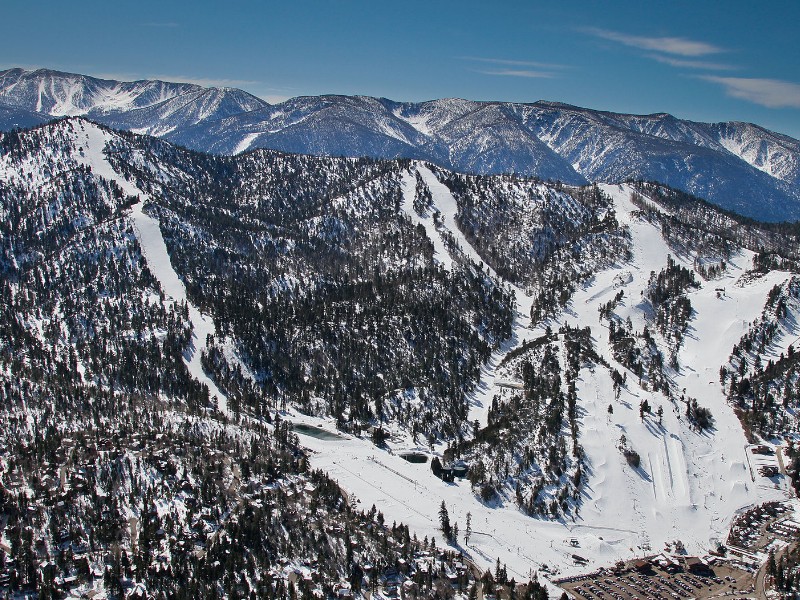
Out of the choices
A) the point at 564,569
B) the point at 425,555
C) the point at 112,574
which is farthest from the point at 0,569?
the point at 564,569

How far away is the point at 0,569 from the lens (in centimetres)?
Result: 14300

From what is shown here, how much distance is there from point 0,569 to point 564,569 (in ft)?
417

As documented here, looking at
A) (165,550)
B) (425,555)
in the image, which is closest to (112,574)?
(165,550)

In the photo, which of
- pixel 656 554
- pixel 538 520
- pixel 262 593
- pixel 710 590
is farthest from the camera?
pixel 538 520

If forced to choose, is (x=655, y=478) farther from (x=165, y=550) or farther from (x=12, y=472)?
(x=12, y=472)

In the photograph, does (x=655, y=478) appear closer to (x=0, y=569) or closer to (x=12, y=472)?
(x=0, y=569)

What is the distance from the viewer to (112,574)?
143375 millimetres

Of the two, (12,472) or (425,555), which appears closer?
(425,555)

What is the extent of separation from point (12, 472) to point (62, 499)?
23871mm

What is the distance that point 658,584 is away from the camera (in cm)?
15200

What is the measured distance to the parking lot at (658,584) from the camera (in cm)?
14800

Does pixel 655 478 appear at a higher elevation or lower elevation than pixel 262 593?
higher

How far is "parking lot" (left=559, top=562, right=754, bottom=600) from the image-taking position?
486ft

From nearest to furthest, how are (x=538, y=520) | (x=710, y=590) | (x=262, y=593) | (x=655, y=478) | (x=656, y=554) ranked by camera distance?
(x=262, y=593)
(x=710, y=590)
(x=656, y=554)
(x=538, y=520)
(x=655, y=478)
